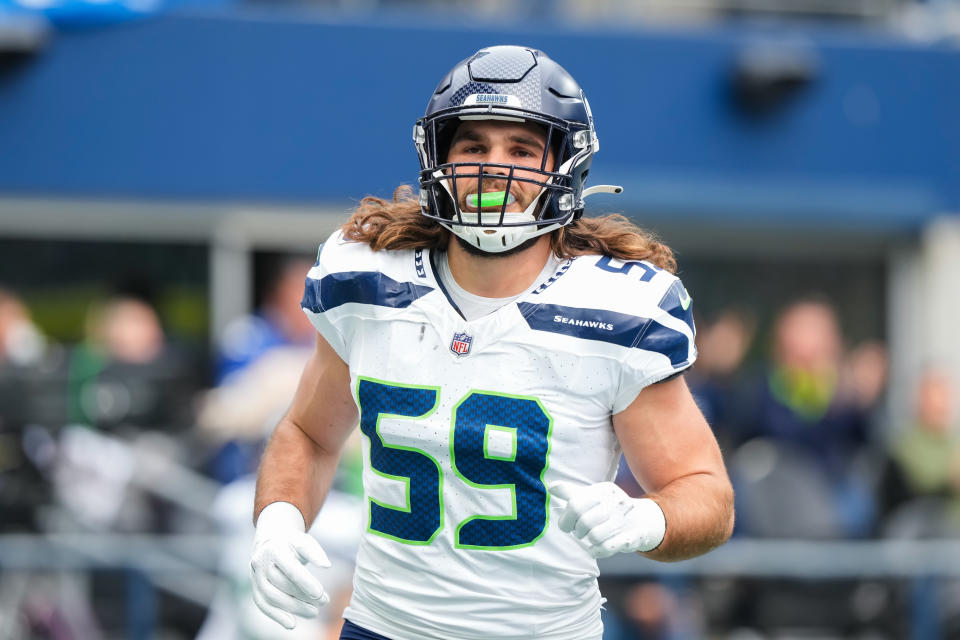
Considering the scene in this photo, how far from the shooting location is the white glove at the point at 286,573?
2727 millimetres

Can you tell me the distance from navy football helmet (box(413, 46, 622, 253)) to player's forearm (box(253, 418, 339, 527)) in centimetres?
64

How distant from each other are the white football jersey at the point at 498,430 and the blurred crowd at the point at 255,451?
2789 millimetres

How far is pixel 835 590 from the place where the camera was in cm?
624

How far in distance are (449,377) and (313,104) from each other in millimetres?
6084

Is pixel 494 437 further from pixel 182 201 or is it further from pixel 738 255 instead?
pixel 738 255

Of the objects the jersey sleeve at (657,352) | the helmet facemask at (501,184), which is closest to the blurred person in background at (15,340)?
the helmet facemask at (501,184)

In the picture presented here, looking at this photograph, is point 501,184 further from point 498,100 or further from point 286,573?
point 286,573

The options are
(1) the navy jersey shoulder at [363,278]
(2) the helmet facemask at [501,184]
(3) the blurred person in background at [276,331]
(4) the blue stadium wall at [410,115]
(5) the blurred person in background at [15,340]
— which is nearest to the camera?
(2) the helmet facemask at [501,184]

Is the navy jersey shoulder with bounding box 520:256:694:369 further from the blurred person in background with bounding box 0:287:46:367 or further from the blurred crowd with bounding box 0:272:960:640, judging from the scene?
the blurred person in background with bounding box 0:287:46:367

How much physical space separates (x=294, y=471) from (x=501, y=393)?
0.61 metres

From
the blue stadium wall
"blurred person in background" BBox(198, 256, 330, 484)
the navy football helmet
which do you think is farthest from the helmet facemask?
the blue stadium wall

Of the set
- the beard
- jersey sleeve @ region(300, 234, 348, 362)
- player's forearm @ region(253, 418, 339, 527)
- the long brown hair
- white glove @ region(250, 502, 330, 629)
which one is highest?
the long brown hair

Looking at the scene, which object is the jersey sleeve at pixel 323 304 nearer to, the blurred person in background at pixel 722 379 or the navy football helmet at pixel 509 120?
the navy football helmet at pixel 509 120

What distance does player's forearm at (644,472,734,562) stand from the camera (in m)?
2.69
